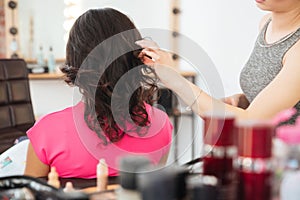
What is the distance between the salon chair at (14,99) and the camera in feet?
8.80

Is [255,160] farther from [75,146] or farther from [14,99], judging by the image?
[14,99]

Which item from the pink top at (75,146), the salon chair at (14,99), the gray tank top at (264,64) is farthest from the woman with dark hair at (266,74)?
the salon chair at (14,99)

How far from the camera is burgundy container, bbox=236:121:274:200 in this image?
2.15ft

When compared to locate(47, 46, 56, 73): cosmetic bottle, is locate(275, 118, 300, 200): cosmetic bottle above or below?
above

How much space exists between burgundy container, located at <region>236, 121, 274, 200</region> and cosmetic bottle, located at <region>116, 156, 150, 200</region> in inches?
5.6

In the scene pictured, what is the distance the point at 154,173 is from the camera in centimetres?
62

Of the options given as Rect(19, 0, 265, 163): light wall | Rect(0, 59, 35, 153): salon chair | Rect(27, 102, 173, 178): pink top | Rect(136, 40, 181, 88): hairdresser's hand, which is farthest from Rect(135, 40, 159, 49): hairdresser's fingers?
Rect(19, 0, 265, 163): light wall

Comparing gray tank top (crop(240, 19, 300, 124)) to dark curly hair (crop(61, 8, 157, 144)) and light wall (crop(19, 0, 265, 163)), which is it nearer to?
dark curly hair (crop(61, 8, 157, 144))

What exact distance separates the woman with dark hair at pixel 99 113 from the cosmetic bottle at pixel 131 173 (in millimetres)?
516

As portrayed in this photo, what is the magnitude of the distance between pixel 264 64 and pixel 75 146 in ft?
1.97

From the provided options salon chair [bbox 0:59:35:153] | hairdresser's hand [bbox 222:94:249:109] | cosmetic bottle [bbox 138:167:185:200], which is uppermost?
cosmetic bottle [bbox 138:167:185:200]

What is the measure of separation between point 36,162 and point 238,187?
2.33 ft

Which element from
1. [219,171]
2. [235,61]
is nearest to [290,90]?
[219,171]

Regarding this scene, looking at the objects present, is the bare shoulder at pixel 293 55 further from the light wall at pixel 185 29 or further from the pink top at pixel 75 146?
the light wall at pixel 185 29
